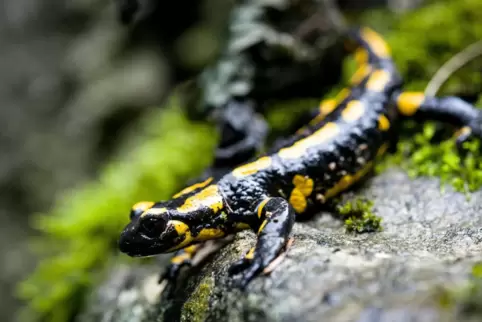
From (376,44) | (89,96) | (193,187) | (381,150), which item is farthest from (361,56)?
(89,96)

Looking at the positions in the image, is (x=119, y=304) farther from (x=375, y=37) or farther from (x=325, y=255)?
(x=375, y=37)

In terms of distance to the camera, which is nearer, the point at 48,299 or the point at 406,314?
the point at 406,314

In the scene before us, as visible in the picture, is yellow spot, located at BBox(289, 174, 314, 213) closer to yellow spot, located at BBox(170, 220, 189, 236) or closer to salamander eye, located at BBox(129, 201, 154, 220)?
yellow spot, located at BBox(170, 220, 189, 236)

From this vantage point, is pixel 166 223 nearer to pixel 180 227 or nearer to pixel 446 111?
pixel 180 227

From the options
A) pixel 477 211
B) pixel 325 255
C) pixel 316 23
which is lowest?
pixel 477 211

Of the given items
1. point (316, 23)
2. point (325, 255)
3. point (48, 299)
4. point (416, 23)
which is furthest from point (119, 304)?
point (416, 23)

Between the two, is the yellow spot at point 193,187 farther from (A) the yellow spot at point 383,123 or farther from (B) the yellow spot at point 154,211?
(A) the yellow spot at point 383,123
